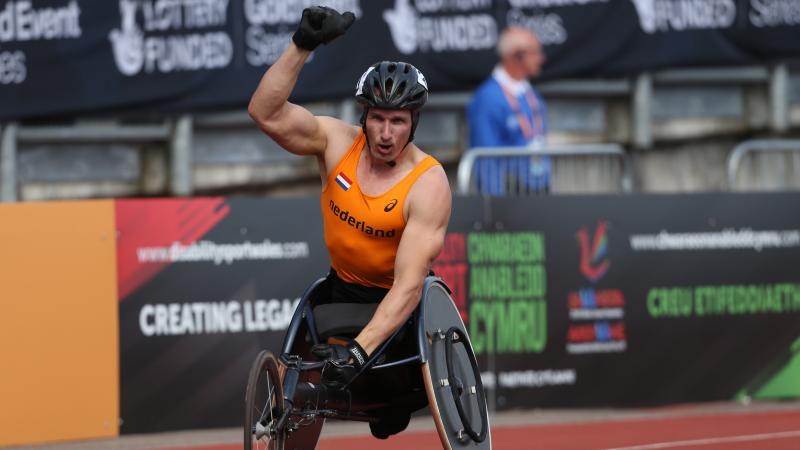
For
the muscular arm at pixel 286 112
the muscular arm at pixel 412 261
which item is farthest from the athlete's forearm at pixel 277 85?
the muscular arm at pixel 412 261

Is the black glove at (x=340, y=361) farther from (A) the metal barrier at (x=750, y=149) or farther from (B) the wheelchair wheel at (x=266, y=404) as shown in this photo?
(A) the metal barrier at (x=750, y=149)

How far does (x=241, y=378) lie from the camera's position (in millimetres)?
10953

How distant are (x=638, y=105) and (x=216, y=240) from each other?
7.12 meters

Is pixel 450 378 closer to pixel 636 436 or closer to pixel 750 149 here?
pixel 636 436

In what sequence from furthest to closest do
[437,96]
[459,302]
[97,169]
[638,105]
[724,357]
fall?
1. [638,105]
2. [437,96]
3. [97,169]
4. [724,357]
5. [459,302]

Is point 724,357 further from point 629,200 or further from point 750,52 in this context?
point 750,52

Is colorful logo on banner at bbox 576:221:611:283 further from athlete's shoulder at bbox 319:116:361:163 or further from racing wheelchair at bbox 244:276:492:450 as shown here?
athlete's shoulder at bbox 319:116:361:163

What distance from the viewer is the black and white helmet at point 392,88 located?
7145 mm

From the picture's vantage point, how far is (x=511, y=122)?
12875 millimetres

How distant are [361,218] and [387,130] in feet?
1.37

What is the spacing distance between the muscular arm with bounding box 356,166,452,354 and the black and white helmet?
384mm

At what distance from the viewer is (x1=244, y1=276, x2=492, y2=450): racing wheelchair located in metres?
6.99

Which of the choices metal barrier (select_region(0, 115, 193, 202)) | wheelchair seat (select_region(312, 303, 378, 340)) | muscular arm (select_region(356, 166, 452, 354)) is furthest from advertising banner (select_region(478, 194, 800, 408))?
→ muscular arm (select_region(356, 166, 452, 354))

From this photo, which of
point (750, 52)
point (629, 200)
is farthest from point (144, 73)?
point (750, 52)
